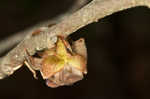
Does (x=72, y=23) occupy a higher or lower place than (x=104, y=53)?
higher

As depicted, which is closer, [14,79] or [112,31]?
[14,79]

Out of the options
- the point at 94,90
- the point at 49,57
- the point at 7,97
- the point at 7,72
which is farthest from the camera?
the point at 94,90

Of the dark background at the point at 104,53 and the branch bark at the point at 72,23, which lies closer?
the branch bark at the point at 72,23

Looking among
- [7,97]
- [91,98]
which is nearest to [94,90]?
[91,98]

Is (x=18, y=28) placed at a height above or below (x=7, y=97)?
above

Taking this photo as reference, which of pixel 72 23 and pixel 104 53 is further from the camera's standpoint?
pixel 104 53

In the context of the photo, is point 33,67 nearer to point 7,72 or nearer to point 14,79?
point 7,72

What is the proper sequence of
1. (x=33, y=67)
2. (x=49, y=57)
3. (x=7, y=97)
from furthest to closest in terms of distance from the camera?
(x=7, y=97) < (x=33, y=67) < (x=49, y=57)

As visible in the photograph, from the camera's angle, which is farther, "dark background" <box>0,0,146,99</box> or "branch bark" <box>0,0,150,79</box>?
"dark background" <box>0,0,146,99</box>
